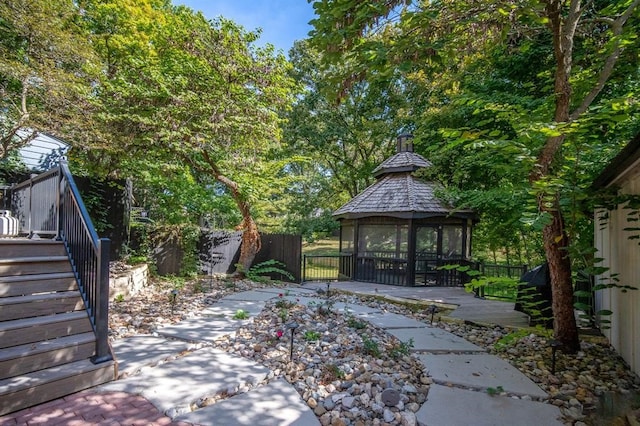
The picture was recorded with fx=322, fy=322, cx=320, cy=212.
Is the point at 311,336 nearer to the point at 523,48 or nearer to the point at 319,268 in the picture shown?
the point at 523,48

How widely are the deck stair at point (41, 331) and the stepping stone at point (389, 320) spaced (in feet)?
11.9

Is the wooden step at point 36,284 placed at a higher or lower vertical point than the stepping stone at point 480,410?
higher

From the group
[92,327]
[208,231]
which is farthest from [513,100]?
[92,327]

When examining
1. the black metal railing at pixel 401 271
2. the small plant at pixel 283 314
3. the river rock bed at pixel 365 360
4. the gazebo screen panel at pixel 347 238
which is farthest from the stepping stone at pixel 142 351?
the gazebo screen panel at pixel 347 238

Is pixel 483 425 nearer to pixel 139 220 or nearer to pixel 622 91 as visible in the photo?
pixel 622 91

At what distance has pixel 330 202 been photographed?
18109 millimetres

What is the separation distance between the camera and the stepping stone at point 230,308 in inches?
206

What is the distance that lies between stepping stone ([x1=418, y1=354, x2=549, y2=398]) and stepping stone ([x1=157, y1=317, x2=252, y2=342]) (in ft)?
8.36

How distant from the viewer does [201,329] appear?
4414 mm

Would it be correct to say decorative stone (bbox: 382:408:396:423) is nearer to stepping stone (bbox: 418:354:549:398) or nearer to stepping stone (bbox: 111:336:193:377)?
stepping stone (bbox: 418:354:549:398)

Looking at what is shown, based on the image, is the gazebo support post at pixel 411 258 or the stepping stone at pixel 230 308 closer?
the stepping stone at pixel 230 308

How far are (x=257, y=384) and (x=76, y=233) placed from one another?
8.50ft

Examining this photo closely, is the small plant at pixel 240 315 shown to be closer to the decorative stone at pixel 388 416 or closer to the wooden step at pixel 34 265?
the wooden step at pixel 34 265

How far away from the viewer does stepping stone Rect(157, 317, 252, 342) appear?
4.09 meters
